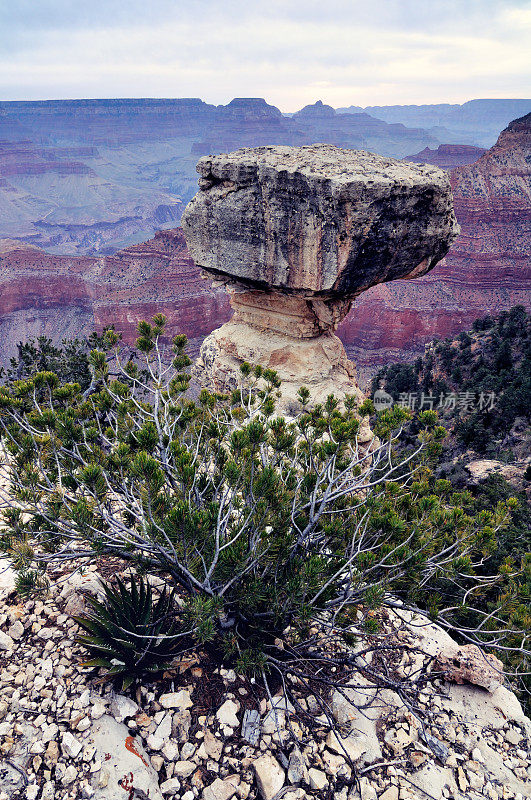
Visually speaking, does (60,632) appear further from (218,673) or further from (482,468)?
(482,468)

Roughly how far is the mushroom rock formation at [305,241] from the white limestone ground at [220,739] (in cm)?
718

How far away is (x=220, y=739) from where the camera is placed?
3438mm

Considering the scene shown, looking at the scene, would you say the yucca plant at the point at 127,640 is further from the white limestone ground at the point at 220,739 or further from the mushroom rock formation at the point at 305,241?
the mushroom rock formation at the point at 305,241

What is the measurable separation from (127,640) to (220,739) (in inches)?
40.6

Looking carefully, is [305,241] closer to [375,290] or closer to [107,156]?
[375,290]

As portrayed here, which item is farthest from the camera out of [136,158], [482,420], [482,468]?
[136,158]

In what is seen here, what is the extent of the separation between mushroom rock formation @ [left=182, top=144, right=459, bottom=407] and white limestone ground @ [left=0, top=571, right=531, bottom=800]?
7181 mm

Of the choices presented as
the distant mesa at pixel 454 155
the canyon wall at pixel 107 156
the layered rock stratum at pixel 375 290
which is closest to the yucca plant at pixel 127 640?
the layered rock stratum at pixel 375 290

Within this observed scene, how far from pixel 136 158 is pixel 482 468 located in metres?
219

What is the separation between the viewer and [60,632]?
4016 mm

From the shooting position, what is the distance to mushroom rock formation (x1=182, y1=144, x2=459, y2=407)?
843 cm

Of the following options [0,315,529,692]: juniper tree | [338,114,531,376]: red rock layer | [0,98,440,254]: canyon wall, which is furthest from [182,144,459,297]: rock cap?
[0,98,440,254]: canyon wall

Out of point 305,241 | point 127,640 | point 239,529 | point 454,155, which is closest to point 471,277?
point 305,241

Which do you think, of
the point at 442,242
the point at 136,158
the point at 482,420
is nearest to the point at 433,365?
the point at 482,420
